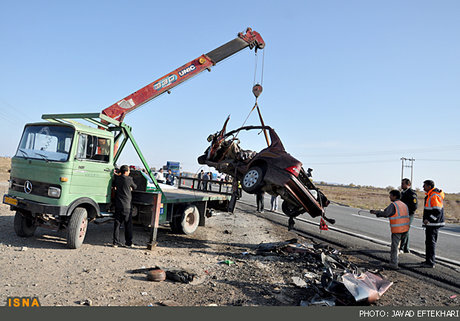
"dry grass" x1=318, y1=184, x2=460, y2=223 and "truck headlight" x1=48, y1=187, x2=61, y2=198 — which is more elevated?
"truck headlight" x1=48, y1=187, x2=61, y2=198

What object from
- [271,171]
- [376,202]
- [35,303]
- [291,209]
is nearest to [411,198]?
[291,209]

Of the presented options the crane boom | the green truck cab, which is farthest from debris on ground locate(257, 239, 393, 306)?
the crane boom

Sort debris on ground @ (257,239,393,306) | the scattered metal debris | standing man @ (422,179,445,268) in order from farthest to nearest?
standing man @ (422,179,445,268) < the scattered metal debris < debris on ground @ (257,239,393,306)

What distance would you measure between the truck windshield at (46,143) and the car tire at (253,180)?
3.67m

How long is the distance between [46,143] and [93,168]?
101 centimetres

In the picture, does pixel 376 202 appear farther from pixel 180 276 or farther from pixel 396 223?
pixel 180 276

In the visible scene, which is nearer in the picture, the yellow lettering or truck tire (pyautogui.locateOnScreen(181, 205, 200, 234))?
the yellow lettering

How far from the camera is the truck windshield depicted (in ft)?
18.7

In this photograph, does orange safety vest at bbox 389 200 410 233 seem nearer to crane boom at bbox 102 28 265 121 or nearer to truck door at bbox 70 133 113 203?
truck door at bbox 70 133 113 203

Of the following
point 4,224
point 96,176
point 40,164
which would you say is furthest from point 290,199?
point 4,224

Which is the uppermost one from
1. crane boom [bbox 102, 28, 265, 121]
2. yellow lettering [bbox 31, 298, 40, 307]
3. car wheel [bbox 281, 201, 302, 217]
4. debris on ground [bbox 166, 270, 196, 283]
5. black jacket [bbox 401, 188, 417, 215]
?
crane boom [bbox 102, 28, 265, 121]

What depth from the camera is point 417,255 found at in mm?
7086

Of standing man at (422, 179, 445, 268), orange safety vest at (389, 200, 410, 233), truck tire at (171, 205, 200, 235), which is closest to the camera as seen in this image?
orange safety vest at (389, 200, 410, 233)

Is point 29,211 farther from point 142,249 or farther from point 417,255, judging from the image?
point 417,255
